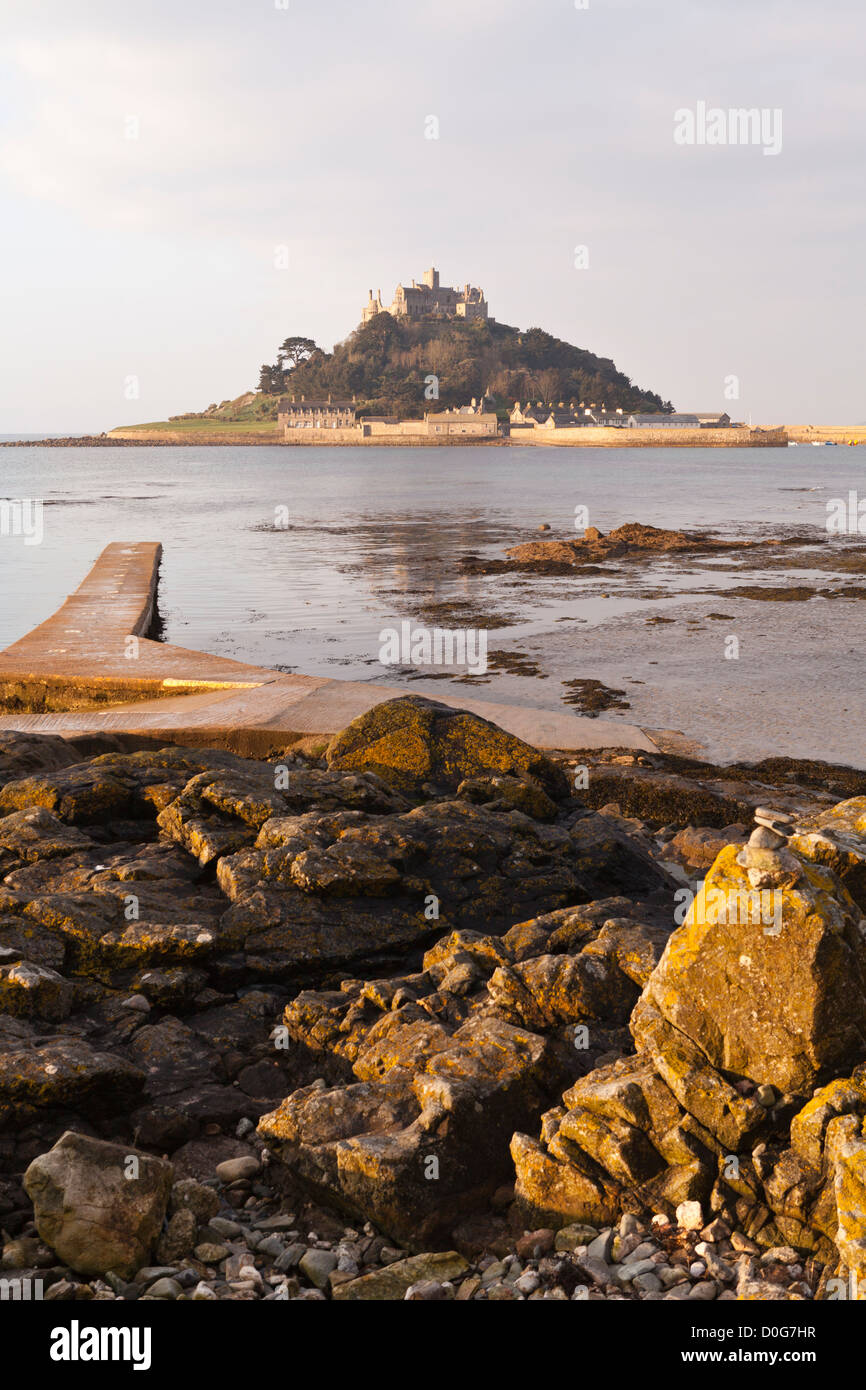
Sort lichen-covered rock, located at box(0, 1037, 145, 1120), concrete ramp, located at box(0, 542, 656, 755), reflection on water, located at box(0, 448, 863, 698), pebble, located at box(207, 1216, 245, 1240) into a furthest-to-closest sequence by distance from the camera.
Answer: reflection on water, located at box(0, 448, 863, 698) < concrete ramp, located at box(0, 542, 656, 755) < lichen-covered rock, located at box(0, 1037, 145, 1120) < pebble, located at box(207, 1216, 245, 1240)

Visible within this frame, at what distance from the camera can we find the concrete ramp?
11305 millimetres

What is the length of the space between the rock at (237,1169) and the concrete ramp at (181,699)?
6.59 m

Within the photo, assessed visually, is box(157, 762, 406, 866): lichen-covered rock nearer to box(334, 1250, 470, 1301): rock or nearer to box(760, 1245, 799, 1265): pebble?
box(334, 1250, 470, 1301): rock

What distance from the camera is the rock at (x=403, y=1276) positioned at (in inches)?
155

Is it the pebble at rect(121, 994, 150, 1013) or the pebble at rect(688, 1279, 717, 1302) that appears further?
the pebble at rect(121, 994, 150, 1013)

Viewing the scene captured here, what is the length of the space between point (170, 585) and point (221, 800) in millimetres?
21470

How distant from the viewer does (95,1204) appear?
4.07 m

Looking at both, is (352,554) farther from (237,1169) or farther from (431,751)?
(237,1169)

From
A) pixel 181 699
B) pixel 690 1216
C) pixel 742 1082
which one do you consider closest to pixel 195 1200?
pixel 690 1216

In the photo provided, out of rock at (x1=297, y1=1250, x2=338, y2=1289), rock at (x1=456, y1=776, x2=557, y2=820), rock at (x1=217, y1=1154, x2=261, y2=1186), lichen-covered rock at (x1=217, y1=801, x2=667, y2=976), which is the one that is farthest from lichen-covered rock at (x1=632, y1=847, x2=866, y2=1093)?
rock at (x1=456, y1=776, x2=557, y2=820)

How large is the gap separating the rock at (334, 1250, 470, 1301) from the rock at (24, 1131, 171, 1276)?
0.76 metres

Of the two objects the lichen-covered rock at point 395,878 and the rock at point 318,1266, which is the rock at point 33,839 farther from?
the rock at point 318,1266

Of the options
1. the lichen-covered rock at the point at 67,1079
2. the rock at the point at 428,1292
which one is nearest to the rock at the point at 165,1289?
the rock at the point at 428,1292

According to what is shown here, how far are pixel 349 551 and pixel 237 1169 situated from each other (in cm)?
3110
